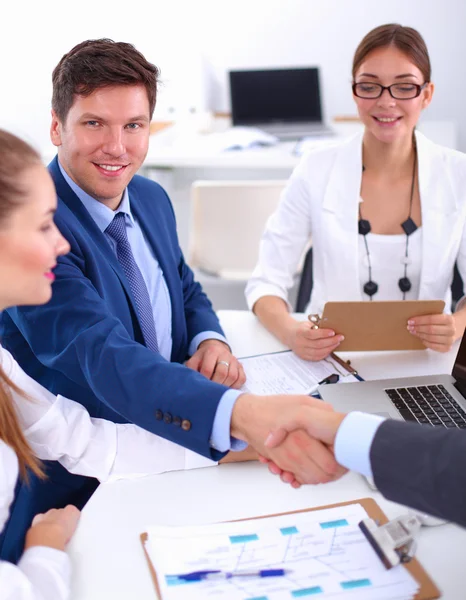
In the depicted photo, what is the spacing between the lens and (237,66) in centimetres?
414

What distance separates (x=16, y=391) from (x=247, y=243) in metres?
1.87

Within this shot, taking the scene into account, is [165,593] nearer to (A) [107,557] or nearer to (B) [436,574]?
(A) [107,557]

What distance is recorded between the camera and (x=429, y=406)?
4.13 feet

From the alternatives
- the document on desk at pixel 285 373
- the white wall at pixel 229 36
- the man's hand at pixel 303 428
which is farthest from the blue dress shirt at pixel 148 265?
the white wall at pixel 229 36

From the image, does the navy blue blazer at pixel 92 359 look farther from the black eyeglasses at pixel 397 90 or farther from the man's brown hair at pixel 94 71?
the black eyeglasses at pixel 397 90

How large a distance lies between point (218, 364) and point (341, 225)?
66cm

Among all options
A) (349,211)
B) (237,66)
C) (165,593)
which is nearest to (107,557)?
(165,593)

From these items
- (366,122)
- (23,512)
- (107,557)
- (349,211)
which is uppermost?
(366,122)

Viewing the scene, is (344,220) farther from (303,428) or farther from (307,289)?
(303,428)

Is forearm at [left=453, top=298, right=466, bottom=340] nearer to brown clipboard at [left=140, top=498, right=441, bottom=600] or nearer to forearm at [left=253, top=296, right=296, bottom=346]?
forearm at [left=253, top=296, right=296, bottom=346]

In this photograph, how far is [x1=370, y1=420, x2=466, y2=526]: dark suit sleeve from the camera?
81cm

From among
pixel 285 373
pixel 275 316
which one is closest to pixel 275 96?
pixel 275 316

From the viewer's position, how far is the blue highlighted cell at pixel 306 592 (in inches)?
33.6

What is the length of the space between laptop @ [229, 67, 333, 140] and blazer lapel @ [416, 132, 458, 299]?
6.93 feet
